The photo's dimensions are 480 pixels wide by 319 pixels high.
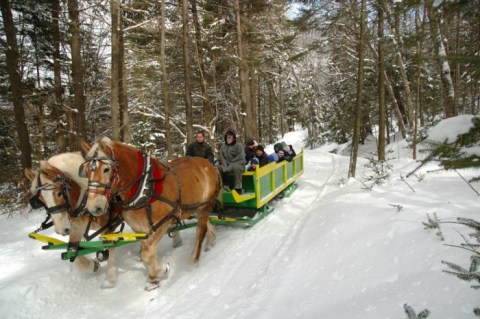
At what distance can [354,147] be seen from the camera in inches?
346

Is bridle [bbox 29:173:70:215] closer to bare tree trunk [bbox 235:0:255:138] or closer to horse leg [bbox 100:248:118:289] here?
horse leg [bbox 100:248:118:289]

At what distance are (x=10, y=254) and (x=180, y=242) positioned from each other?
262cm

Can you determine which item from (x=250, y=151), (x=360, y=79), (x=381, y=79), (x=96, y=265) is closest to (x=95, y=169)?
(x=96, y=265)

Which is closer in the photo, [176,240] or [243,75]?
[176,240]

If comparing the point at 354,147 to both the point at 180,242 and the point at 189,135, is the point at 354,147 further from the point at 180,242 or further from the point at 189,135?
the point at 180,242

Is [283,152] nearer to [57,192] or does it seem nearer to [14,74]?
[57,192]

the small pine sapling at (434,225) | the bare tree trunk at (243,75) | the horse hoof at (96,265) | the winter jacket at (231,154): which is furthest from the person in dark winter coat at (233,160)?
the bare tree trunk at (243,75)

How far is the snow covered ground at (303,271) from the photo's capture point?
268 cm

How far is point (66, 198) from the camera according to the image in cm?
367

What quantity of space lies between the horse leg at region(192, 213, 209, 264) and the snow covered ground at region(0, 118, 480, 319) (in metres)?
0.17

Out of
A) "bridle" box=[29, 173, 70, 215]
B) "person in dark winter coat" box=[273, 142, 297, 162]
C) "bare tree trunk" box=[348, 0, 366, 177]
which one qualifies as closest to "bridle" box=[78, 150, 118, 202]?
"bridle" box=[29, 173, 70, 215]

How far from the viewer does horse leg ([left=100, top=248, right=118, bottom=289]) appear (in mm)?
4070

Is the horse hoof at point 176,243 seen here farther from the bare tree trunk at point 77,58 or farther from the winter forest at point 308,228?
the bare tree trunk at point 77,58

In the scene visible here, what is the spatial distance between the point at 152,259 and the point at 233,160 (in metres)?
2.69
